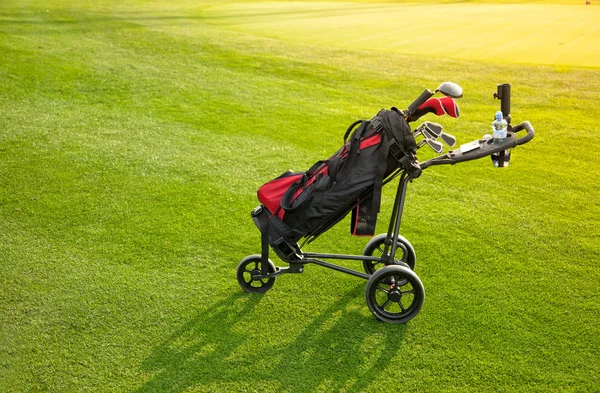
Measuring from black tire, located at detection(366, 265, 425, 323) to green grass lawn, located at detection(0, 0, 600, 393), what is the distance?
77 mm

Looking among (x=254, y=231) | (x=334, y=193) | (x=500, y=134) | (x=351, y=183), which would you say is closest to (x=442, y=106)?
(x=500, y=134)

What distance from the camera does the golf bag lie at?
368cm

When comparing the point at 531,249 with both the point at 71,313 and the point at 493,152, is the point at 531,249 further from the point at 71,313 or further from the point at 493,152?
the point at 71,313

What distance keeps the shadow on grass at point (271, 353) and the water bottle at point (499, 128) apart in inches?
48.7

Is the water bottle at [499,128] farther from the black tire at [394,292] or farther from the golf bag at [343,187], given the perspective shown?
the black tire at [394,292]

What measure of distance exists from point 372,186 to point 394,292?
0.67 metres

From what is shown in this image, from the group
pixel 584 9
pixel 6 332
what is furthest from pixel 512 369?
pixel 584 9

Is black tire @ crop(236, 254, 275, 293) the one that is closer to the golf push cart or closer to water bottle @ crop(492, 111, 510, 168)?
the golf push cart

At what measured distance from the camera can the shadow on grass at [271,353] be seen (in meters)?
3.54

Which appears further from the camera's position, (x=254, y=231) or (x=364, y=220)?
(x=254, y=231)

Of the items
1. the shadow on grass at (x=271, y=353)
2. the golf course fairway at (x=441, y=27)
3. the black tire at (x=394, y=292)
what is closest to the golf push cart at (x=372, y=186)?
the black tire at (x=394, y=292)

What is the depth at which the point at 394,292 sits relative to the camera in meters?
3.94

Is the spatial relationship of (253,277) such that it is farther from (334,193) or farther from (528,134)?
(528,134)

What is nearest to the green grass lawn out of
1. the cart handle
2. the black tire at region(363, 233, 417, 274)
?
the black tire at region(363, 233, 417, 274)
